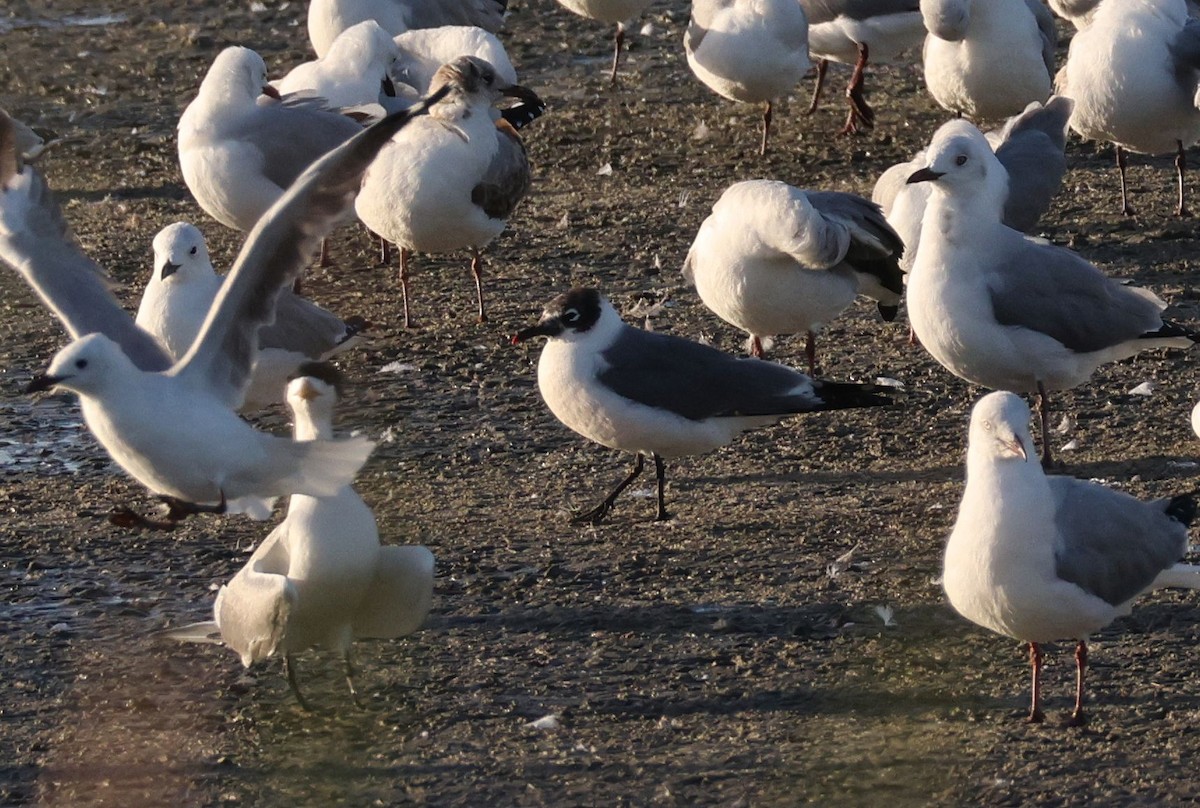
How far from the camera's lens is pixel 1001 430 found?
15.7 ft

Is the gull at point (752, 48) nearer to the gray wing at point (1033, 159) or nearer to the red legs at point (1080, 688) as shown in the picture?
the gray wing at point (1033, 159)

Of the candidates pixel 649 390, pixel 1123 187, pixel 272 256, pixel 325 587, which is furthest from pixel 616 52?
pixel 325 587

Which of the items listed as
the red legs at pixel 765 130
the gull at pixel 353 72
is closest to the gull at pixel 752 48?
the red legs at pixel 765 130

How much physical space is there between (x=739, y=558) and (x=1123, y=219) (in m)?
4.01

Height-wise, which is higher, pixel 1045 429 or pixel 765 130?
pixel 1045 429

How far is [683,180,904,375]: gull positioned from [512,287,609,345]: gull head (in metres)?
0.93

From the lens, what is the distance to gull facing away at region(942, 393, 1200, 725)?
473 centimetres

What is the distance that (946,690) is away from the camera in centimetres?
513

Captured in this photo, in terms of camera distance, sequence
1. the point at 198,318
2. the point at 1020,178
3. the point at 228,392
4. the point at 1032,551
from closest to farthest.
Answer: the point at 1032,551 → the point at 228,392 → the point at 198,318 → the point at 1020,178

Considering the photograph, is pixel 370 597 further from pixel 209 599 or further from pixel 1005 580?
pixel 1005 580

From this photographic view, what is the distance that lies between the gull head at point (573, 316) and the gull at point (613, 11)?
236 inches

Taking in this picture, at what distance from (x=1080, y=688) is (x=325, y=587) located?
196 centimetres

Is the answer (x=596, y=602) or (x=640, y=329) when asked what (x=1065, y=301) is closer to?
(x=640, y=329)

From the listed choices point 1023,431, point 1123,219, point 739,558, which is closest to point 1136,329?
point 739,558
